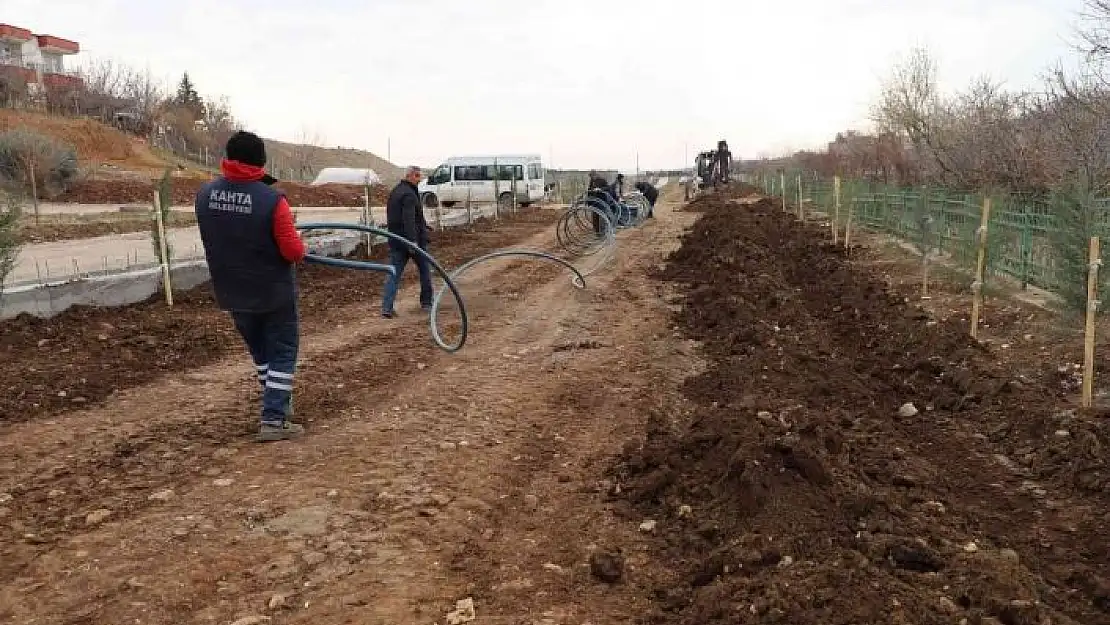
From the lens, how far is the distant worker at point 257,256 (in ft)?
14.4

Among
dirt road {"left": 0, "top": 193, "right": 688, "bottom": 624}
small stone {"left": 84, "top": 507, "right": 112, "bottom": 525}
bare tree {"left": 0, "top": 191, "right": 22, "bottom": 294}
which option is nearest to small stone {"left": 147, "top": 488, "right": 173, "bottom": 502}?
dirt road {"left": 0, "top": 193, "right": 688, "bottom": 624}

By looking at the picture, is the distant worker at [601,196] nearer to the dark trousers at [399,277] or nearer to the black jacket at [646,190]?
the black jacket at [646,190]

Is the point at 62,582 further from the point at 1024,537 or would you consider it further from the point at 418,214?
the point at 418,214

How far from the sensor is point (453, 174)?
A: 93.4 feet

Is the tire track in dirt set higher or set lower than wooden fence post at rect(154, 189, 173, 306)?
lower

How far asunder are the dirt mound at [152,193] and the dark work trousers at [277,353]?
66.4ft

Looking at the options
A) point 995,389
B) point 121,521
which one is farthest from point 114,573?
point 995,389

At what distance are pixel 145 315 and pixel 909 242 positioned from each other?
13063mm

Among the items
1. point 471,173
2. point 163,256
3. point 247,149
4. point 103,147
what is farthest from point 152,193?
point 247,149

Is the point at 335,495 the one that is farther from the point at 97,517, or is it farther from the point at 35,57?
the point at 35,57

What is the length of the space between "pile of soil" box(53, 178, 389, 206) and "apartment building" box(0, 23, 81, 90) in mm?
21285

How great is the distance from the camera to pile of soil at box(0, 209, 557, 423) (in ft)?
17.7

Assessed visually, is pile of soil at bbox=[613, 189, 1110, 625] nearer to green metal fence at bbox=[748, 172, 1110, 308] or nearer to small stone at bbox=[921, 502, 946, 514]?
small stone at bbox=[921, 502, 946, 514]

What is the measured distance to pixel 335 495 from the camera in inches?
150
